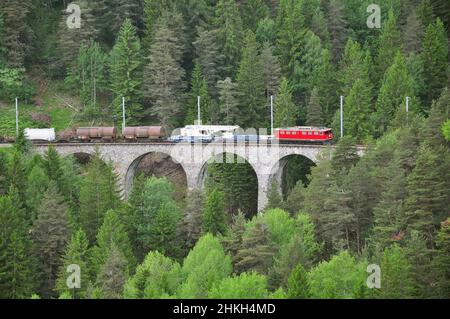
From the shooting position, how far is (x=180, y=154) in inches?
3615

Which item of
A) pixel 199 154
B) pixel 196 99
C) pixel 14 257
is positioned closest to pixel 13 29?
pixel 196 99

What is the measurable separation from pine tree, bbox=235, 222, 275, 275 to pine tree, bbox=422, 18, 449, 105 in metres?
36.8

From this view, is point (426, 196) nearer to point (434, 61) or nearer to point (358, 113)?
point (358, 113)

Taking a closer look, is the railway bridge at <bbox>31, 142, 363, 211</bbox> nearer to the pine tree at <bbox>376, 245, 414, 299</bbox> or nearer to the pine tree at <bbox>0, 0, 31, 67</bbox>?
the pine tree at <bbox>0, 0, 31, 67</bbox>

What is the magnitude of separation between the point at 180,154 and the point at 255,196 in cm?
801

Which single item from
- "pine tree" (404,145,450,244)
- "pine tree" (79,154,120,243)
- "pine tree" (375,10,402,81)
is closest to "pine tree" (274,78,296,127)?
"pine tree" (375,10,402,81)

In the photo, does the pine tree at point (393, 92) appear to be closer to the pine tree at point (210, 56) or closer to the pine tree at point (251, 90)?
the pine tree at point (251, 90)

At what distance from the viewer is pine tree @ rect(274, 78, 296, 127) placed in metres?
94.8

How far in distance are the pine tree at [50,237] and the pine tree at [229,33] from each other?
122 ft

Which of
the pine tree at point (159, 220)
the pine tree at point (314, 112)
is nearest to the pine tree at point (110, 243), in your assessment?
the pine tree at point (159, 220)

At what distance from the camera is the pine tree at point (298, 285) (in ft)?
178

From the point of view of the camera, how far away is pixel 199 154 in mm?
90938

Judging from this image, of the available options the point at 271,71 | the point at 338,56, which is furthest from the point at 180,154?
the point at 338,56

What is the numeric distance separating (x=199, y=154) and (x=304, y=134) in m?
9.82
